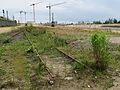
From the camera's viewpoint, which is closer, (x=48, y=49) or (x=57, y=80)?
(x=57, y=80)

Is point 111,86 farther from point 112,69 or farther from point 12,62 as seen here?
point 12,62

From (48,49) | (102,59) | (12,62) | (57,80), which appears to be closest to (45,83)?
(57,80)

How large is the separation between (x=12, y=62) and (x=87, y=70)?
16.1 feet

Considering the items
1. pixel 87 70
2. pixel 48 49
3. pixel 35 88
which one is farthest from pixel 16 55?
pixel 35 88

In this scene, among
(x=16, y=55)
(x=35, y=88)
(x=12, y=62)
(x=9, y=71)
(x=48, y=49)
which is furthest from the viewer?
(x=48, y=49)

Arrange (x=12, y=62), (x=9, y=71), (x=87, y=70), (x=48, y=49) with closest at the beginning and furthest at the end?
(x=87, y=70) < (x=9, y=71) < (x=12, y=62) < (x=48, y=49)

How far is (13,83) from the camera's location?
1163 cm

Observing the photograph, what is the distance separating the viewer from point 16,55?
19750 mm

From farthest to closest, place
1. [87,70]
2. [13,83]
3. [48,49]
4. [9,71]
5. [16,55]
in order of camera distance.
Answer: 1. [48,49]
2. [16,55]
3. [9,71]
4. [87,70]
5. [13,83]

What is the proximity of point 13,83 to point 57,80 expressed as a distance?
1426 mm

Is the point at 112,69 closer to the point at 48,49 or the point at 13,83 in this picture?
the point at 13,83

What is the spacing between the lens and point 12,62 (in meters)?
16.9

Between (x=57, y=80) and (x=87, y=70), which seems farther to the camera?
(x=87, y=70)

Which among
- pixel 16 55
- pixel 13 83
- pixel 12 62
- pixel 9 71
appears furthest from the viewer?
pixel 16 55
